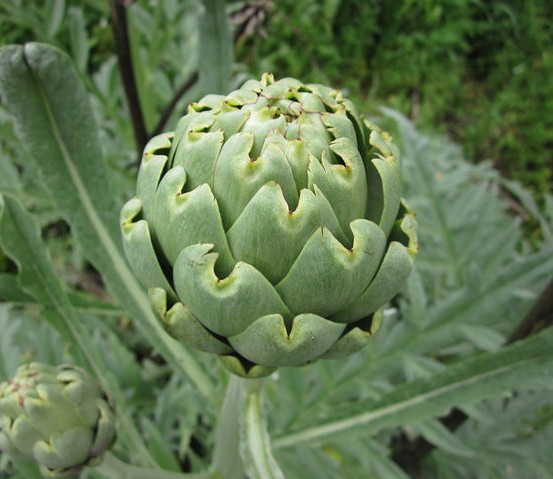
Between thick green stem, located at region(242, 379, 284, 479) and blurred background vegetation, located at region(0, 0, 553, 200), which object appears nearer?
thick green stem, located at region(242, 379, 284, 479)

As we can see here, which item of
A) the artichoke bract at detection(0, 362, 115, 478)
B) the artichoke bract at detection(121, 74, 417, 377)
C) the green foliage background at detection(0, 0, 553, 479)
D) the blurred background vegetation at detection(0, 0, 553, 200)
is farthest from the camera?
the blurred background vegetation at detection(0, 0, 553, 200)

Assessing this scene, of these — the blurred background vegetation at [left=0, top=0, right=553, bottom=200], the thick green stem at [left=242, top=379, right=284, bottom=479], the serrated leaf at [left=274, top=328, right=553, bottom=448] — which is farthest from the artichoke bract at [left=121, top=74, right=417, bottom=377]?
the blurred background vegetation at [left=0, top=0, right=553, bottom=200]

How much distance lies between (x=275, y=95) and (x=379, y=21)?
2.05 meters

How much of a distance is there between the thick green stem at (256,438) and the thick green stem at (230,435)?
0.7 inches

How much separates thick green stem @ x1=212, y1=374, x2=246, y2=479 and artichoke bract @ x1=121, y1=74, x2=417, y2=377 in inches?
6.9

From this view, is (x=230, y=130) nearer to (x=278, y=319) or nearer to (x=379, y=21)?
(x=278, y=319)

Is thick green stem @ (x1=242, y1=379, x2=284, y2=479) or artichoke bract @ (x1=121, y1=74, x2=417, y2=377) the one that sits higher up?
artichoke bract @ (x1=121, y1=74, x2=417, y2=377)

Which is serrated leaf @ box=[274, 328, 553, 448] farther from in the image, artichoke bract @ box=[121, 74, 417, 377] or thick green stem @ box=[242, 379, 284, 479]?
artichoke bract @ box=[121, 74, 417, 377]

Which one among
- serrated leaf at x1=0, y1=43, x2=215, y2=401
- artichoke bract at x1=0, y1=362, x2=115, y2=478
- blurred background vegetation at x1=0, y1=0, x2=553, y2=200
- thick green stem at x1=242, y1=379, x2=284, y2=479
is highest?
serrated leaf at x1=0, y1=43, x2=215, y2=401

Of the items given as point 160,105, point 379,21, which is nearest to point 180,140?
point 160,105

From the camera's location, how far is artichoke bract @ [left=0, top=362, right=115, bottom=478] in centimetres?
63

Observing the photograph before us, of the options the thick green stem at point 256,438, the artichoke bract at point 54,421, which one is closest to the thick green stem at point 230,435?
the thick green stem at point 256,438

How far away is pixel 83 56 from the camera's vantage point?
3.92 ft

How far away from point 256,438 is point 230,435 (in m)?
0.11
